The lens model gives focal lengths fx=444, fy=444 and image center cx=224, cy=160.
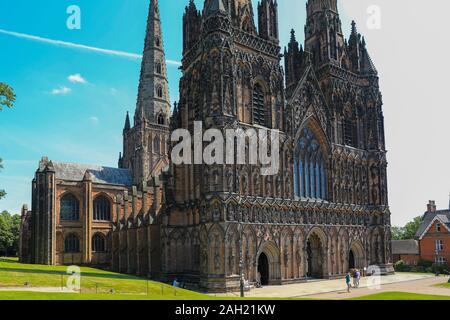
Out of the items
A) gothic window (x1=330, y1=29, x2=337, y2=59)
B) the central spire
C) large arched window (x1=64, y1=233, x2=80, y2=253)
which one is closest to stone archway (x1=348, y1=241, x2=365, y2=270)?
gothic window (x1=330, y1=29, x2=337, y2=59)

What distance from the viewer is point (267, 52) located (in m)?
45.6

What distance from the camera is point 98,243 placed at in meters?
65.6

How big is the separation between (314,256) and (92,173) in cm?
3883

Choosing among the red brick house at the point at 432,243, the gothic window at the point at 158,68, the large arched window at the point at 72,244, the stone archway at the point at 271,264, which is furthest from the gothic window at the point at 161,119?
the red brick house at the point at 432,243

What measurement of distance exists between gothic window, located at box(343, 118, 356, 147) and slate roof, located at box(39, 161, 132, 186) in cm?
3615

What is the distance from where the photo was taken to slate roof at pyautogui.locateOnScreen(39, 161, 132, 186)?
67312 millimetres

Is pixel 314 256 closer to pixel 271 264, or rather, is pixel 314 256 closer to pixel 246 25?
pixel 271 264

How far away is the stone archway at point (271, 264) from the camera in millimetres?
41594

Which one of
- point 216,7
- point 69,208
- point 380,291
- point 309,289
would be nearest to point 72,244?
point 69,208

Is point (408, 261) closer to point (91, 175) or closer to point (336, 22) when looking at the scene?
point (336, 22)

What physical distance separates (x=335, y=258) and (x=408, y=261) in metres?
22.6

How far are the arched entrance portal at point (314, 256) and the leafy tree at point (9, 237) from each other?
6028cm

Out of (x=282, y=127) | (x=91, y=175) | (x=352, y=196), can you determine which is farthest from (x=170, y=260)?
(x=91, y=175)

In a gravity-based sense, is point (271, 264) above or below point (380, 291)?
above
